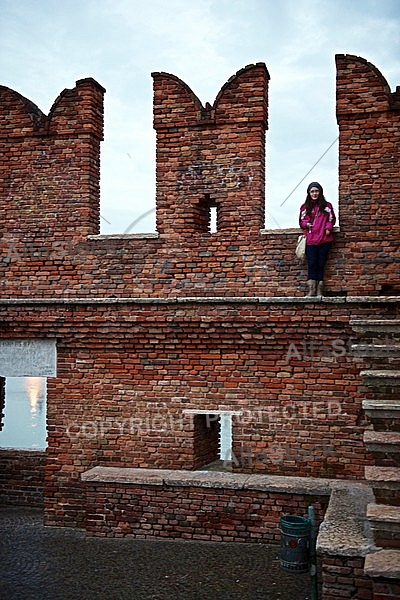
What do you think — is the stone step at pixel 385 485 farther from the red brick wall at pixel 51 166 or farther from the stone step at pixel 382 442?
the red brick wall at pixel 51 166

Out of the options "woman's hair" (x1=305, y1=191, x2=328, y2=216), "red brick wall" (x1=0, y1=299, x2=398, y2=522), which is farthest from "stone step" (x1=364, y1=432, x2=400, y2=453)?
"woman's hair" (x1=305, y1=191, x2=328, y2=216)

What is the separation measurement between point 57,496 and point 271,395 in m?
3.37

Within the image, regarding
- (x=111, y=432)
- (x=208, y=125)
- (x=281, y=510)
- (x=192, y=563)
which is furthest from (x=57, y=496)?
(x=208, y=125)

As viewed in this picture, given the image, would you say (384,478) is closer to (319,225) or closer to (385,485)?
(385,485)

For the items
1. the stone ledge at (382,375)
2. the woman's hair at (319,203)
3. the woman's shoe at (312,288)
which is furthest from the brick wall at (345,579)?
the woman's hair at (319,203)

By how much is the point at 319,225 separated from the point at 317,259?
439 mm

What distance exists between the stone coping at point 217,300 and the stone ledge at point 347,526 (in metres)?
2.32

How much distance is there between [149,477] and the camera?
894 cm

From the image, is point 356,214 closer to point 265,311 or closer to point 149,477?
point 265,311

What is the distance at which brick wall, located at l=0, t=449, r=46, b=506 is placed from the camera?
1109 centimetres

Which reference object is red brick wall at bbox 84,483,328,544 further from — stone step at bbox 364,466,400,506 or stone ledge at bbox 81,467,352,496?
stone step at bbox 364,466,400,506

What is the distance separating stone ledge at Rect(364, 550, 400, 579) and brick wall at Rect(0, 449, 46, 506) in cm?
651

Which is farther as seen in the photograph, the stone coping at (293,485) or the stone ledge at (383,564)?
the stone coping at (293,485)

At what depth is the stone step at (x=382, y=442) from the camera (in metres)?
6.73
